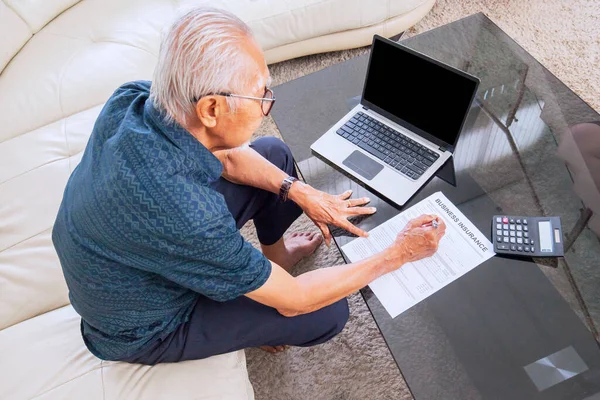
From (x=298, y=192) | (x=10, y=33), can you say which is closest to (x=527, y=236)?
(x=298, y=192)

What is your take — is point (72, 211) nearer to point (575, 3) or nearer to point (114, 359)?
point (114, 359)

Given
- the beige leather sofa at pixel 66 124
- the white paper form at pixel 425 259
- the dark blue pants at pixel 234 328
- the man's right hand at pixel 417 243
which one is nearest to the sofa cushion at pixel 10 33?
the beige leather sofa at pixel 66 124

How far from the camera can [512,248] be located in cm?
114

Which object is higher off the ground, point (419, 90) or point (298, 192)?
point (419, 90)

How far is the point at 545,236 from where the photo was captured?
1.16 metres

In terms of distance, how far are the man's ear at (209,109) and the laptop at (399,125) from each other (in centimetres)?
51

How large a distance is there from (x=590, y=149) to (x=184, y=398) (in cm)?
118

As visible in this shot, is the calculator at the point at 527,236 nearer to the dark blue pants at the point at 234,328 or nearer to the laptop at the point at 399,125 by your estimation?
the laptop at the point at 399,125

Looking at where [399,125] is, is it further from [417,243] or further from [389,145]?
[417,243]

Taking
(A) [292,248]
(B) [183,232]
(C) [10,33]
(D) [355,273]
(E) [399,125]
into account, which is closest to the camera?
(B) [183,232]

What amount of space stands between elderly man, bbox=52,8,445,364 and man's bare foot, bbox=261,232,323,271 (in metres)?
0.40

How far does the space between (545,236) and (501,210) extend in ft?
0.40

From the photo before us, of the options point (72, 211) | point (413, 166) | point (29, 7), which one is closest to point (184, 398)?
point (72, 211)

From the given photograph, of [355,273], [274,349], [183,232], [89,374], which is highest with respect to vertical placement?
[183,232]
